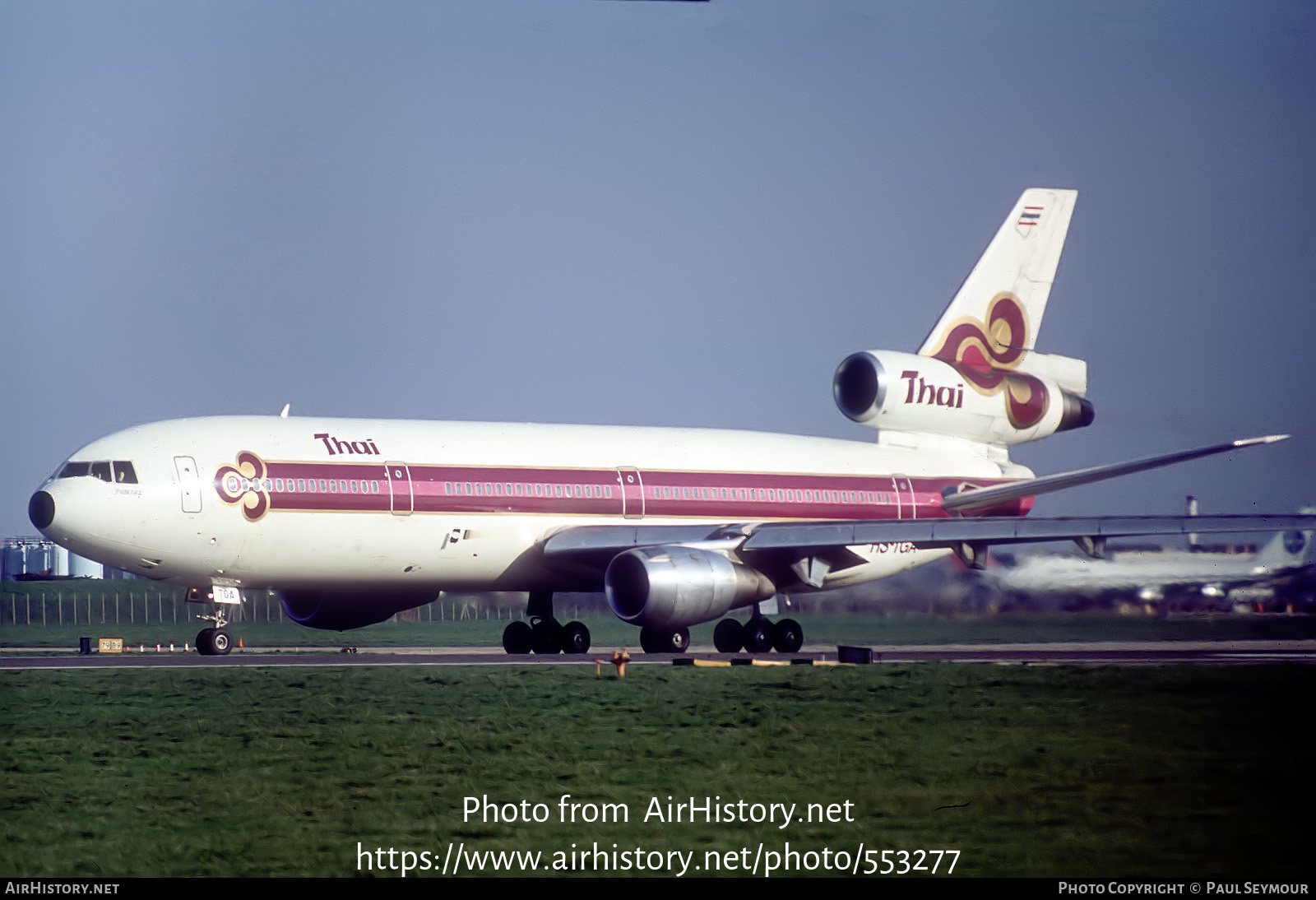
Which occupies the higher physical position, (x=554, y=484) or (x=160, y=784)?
(x=554, y=484)

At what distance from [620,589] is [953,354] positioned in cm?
1151

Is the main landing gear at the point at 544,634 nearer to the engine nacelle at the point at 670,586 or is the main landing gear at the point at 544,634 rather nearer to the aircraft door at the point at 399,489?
the engine nacelle at the point at 670,586

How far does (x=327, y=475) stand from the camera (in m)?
29.6

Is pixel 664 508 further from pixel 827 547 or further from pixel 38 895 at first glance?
pixel 38 895

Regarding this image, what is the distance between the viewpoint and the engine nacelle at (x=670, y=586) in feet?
96.7

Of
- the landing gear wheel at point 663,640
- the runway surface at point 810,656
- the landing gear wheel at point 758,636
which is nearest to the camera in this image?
the runway surface at point 810,656

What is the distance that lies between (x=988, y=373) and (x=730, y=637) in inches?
356

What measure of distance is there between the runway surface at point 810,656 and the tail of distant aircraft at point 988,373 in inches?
192

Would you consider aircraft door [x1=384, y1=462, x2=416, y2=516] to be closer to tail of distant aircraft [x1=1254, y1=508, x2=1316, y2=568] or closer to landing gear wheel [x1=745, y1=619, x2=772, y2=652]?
landing gear wheel [x1=745, y1=619, x2=772, y2=652]

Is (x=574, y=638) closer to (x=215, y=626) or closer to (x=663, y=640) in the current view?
(x=663, y=640)

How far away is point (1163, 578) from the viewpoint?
110 ft

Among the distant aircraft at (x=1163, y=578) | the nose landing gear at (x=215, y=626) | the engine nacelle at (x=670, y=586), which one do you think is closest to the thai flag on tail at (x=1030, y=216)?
the distant aircraft at (x=1163, y=578)

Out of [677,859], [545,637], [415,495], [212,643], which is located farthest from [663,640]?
[677,859]

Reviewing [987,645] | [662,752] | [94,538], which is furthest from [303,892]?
[987,645]
